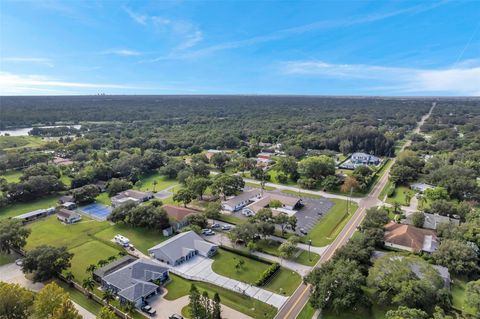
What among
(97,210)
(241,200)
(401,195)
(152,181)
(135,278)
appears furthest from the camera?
(152,181)

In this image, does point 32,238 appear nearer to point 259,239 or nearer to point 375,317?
point 259,239

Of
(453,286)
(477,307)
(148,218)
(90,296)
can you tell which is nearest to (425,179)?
(453,286)

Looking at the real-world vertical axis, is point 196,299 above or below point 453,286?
above

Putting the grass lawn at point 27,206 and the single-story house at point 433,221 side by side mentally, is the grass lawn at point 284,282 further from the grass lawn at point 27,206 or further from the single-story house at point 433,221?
the grass lawn at point 27,206

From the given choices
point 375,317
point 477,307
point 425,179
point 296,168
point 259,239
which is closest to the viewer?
point 477,307

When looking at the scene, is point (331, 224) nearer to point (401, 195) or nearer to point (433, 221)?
point (433, 221)

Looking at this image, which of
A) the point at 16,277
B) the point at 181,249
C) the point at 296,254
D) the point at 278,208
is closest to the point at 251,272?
the point at 296,254
